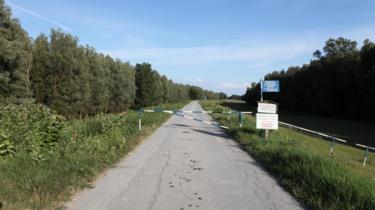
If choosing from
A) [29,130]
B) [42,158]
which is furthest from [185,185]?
[29,130]

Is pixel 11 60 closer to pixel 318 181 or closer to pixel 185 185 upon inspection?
pixel 185 185

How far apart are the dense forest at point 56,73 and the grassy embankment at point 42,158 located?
50.7 ft

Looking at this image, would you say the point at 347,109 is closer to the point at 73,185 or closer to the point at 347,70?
the point at 347,70

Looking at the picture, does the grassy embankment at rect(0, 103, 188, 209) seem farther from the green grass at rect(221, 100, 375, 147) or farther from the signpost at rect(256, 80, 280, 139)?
the green grass at rect(221, 100, 375, 147)

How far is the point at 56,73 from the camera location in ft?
106

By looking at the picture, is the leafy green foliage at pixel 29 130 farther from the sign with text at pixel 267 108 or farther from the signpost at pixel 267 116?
the sign with text at pixel 267 108

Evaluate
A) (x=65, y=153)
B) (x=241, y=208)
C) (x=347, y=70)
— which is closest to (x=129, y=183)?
(x=65, y=153)

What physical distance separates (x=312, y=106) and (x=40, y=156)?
7297cm

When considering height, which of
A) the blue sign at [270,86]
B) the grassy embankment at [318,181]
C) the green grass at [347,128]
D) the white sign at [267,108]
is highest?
the blue sign at [270,86]

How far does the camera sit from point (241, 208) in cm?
661

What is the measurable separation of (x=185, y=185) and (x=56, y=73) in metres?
26.7

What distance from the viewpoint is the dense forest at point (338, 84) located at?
53062 mm

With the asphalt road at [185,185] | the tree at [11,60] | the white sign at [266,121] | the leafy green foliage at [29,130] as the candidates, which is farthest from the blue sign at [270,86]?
the tree at [11,60]

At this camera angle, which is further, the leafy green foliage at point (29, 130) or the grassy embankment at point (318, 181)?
the leafy green foliage at point (29, 130)
